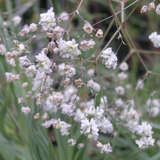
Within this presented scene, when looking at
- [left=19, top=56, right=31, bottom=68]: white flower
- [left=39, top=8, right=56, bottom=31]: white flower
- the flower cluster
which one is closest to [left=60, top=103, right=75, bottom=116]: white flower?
the flower cluster

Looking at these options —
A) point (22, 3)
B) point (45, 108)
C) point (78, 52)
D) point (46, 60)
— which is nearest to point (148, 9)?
point (78, 52)

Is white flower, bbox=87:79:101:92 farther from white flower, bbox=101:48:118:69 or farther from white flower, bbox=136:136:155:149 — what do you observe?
white flower, bbox=136:136:155:149

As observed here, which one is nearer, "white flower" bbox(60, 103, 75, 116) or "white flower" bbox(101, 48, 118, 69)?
"white flower" bbox(101, 48, 118, 69)

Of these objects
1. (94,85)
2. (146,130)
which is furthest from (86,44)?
(146,130)

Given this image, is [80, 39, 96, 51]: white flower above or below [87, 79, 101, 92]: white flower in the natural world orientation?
above

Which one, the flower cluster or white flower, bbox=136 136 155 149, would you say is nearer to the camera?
the flower cluster

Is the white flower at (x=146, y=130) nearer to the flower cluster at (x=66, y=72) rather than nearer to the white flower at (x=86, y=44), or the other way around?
the flower cluster at (x=66, y=72)

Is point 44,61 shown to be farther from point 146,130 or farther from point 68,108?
point 146,130

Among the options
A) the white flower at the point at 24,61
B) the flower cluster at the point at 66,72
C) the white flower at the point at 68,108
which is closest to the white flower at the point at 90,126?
the flower cluster at the point at 66,72

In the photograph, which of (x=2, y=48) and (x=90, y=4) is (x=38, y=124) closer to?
(x=2, y=48)

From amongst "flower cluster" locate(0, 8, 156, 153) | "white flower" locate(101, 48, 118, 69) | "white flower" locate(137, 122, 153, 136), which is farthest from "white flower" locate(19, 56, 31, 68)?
"white flower" locate(137, 122, 153, 136)

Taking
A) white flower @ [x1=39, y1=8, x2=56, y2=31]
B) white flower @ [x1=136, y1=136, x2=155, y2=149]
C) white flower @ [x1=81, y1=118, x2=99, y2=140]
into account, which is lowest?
white flower @ [x1=136, y1=136, x2=155, y2=149]

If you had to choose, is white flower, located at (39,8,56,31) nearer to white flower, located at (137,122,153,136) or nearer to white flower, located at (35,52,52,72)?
white flower, located at (35,52,52,72)
